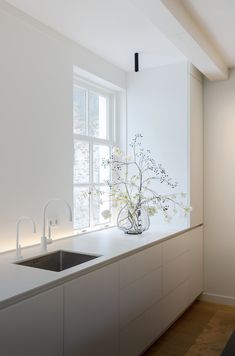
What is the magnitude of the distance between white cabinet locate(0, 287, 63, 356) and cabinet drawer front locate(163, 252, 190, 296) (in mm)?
1382

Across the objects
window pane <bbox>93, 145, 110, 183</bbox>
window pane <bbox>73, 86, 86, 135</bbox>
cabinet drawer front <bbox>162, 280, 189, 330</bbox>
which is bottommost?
cabinet drawer front <bbox>162, 280, 189, 330</bbox>

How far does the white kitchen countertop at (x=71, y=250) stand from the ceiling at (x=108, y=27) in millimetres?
1692

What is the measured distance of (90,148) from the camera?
11.4ft

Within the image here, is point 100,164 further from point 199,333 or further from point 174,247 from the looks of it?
point 199,333

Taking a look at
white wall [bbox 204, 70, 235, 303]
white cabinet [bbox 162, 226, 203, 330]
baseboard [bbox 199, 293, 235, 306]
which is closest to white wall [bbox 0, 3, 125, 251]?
white cabinet [bbox 162, 226, 203, 330]

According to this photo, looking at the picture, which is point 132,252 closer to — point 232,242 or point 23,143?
point 23,143

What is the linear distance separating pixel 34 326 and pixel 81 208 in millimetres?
1777

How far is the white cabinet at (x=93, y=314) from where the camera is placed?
5.92 feet

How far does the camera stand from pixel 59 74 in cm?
285

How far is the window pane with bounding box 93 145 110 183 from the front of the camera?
3553 mm

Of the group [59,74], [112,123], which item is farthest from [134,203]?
[59,74]

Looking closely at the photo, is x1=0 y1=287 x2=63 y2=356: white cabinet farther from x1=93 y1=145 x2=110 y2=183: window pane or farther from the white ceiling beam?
x1=93 y1=145 x2=110 y2=183: window pane

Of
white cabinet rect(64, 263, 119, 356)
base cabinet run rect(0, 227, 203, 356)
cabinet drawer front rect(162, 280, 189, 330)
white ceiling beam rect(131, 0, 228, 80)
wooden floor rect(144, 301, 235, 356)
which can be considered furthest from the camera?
cabinet drawer front rect(162, 280, 189, 330)

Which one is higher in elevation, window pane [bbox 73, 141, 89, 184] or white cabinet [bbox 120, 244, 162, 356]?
window pane [bbox 73, 141, 89, 184]
